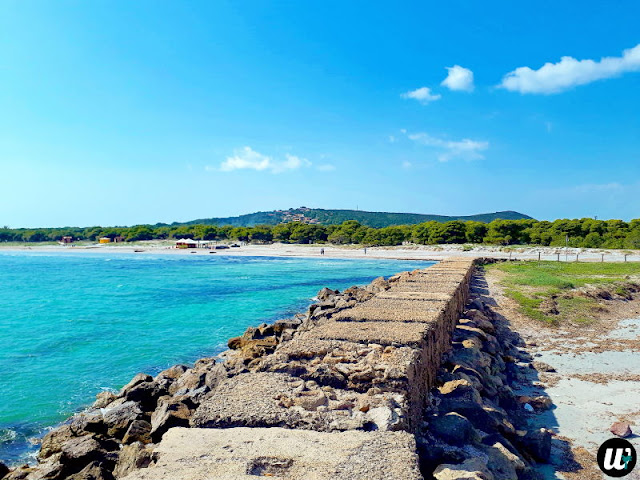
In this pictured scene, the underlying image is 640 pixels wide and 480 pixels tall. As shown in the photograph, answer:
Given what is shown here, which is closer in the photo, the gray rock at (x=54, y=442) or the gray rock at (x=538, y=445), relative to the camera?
the gray rock at (x=538, y=445)

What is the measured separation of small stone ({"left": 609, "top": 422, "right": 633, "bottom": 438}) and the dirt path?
0.09 metres

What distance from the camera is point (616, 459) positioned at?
17.9ft

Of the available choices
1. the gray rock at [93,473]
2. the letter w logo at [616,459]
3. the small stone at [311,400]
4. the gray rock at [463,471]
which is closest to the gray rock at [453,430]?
the gray rock at [463,471]

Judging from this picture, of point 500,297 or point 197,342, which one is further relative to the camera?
point 500,297

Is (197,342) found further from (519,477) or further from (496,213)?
(496,213)

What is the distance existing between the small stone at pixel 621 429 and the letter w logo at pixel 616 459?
548mm

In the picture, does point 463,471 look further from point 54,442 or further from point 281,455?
point 54,442

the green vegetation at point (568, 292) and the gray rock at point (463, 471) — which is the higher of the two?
the gray rock at point (463, 471)

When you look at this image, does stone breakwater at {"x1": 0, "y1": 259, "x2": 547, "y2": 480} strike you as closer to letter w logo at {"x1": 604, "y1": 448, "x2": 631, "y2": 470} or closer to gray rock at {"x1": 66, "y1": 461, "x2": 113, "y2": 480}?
gray rock at {"x1": 66, "y1": 461, "x2": 113, "y2": 480}

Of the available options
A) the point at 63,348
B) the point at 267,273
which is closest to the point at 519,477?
the point at 63,348

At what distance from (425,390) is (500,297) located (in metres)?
14.2

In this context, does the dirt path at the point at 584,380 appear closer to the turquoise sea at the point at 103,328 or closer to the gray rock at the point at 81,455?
the gray rock at the point at 81,455

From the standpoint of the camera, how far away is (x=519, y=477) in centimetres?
456

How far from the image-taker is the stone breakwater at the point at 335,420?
298 cm
